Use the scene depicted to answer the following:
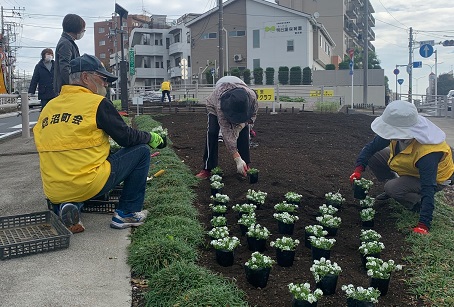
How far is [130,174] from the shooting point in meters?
4.02

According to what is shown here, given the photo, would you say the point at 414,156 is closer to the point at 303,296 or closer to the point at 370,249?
the point at 370,249

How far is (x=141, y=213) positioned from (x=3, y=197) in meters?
1.80

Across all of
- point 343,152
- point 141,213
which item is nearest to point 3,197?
point 141,213

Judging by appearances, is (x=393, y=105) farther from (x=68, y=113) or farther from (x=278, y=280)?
(x=68, y=113)

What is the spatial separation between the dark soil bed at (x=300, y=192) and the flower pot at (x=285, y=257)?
49mm

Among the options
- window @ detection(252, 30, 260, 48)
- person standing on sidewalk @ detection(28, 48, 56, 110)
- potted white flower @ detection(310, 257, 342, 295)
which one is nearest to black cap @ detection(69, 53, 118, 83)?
potted white flower @ detection(310, 257, 342, 295)

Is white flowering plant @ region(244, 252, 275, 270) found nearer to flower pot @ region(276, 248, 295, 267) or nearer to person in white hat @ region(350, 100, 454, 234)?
flower pot @ region(276, 248, 295, 267)

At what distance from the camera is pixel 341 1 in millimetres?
56531

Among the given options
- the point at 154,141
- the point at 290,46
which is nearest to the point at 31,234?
the point at 154,141

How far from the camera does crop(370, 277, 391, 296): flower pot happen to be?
2.91 m

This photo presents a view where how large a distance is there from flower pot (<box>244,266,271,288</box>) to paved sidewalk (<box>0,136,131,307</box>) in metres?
0.74

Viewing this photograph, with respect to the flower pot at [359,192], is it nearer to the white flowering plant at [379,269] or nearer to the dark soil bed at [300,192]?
the dark soil bed at [300,192]

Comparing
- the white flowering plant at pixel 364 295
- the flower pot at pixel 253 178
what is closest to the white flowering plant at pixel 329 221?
the white flowering plant at pixel 364 295

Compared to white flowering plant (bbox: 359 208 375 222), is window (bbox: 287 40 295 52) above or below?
above
